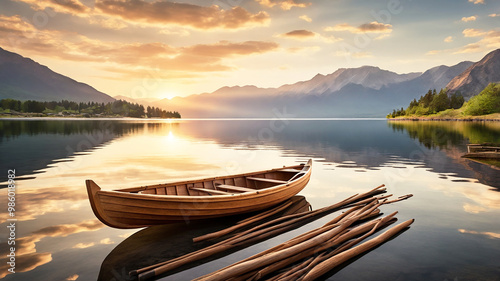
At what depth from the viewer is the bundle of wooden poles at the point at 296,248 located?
9.40m

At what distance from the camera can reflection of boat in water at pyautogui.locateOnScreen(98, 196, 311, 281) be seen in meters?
11.3

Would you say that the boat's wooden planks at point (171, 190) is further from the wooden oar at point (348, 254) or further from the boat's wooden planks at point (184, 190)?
the wooden oar at point (348, 254)

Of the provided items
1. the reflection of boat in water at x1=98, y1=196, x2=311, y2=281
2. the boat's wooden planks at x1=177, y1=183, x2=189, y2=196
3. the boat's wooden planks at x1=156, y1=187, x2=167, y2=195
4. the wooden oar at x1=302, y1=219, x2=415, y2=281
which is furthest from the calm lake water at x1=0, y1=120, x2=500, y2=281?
the boat's wooden planks at x1=177, y1=183, x2=189, y2=196

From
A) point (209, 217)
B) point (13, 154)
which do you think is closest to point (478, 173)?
point (209, 217)

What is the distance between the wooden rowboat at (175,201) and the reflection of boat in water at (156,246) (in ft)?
2.18

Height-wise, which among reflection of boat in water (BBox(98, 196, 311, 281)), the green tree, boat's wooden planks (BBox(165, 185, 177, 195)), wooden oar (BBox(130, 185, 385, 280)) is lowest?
reflection of boat in water (BBox(98, 196, 311, 281))

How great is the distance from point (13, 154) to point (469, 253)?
155ft

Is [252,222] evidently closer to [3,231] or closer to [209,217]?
[209,217]

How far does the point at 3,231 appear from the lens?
47.0 ft

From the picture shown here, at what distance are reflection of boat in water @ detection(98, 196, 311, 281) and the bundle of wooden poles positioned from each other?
509mm

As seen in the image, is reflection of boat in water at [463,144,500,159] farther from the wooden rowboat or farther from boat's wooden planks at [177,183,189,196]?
boat's wooden planks at [177,183,189,196]

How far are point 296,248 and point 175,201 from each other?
5389mm

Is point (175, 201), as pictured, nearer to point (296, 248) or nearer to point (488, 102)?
point (296, 248)

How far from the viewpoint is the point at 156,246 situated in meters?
13.0
